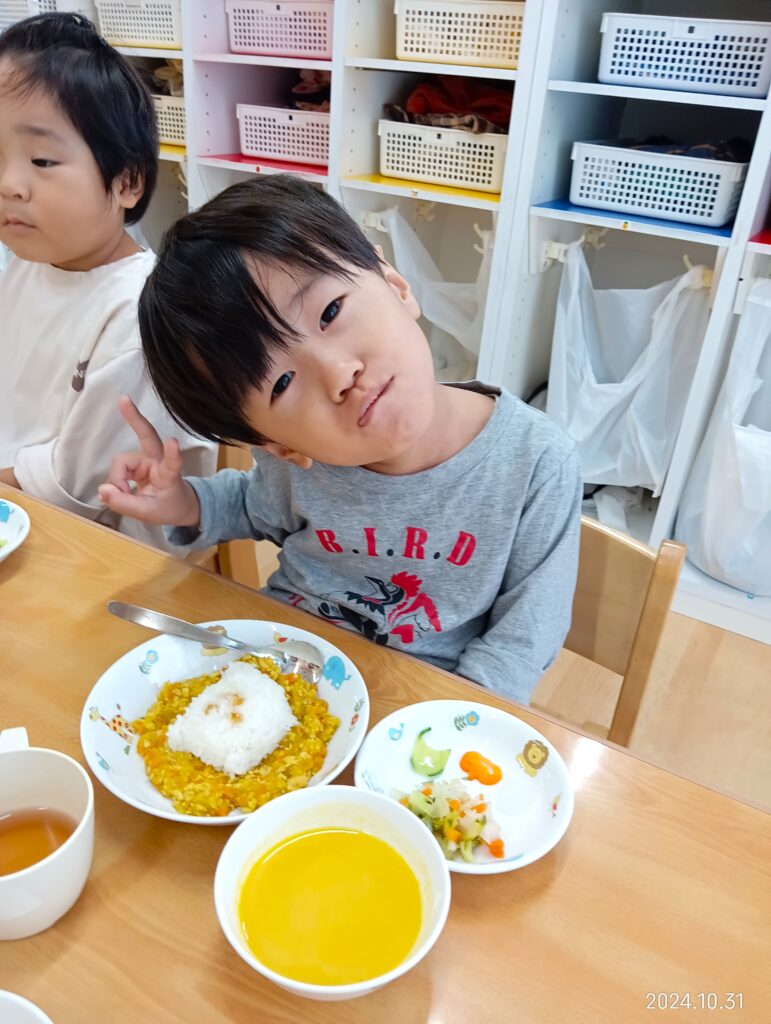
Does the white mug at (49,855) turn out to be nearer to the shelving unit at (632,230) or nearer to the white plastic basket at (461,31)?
the shelving unit at (632,230)

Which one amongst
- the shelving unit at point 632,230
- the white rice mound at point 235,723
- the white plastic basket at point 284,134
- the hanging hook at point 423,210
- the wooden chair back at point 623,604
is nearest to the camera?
the white rice mound at point 235,723

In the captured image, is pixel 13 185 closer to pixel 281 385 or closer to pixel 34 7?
pixel 281 385

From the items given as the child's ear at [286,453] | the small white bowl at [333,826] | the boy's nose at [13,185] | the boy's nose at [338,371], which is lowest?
the small white bowl at [333,826]

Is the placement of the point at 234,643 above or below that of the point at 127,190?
below

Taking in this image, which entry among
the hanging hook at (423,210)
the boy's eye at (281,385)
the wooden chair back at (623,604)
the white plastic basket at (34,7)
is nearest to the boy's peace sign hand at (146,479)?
the boy's eye at (281,385)

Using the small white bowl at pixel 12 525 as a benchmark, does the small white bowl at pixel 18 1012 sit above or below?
above

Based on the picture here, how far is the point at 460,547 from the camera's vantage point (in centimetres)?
89

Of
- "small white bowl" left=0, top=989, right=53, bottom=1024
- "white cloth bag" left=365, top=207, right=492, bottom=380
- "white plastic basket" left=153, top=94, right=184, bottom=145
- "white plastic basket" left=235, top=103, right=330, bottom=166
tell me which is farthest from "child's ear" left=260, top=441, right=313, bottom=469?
"white plastic basket" left=153, top=94, right=184, bottom=145

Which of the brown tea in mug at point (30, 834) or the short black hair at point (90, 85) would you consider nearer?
the brown tea in mug at point (30, 834)

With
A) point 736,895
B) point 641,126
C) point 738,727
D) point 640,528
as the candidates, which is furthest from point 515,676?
point 641,126

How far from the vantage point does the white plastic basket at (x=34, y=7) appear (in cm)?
229

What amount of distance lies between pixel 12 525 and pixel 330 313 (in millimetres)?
518

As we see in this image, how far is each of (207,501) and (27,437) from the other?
509 mm

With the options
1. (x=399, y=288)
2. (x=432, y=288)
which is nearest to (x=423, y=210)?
(x=432, y=288)
